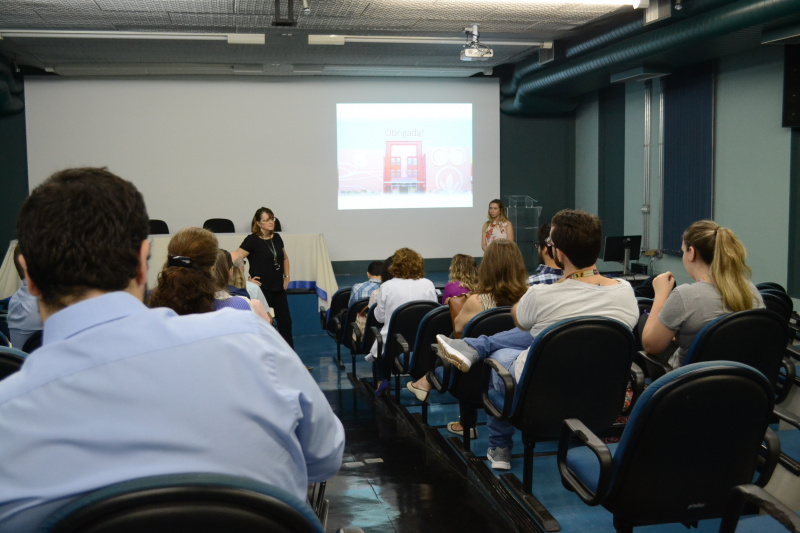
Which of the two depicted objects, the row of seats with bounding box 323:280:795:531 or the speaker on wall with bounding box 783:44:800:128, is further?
the speaker on wall with bounding box 783:44:800:128

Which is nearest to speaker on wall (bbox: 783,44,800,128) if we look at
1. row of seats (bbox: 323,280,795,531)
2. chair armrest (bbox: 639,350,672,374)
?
row of seats (bbox: 323,280,795,531)

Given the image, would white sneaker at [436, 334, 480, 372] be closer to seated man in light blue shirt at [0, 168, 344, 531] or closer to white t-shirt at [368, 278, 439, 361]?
white t-shirt at [368, 278, 439, 361]

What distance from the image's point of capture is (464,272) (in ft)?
14.6

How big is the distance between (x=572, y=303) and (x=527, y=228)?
28.5ft

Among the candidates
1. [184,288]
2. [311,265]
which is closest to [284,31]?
[311,265]

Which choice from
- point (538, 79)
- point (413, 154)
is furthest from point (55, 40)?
point (538, 79)

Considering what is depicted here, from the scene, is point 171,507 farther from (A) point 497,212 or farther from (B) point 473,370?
(A) point 497,212

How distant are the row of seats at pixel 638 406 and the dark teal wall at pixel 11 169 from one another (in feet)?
27.6

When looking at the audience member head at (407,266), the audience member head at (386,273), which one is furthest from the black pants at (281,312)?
the audience member head at (407,266)

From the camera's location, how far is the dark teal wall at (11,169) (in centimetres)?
1021

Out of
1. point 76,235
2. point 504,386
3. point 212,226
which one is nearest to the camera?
point 76,235

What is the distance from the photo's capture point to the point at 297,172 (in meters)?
10.9

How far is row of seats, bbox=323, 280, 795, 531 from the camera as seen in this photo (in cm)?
188

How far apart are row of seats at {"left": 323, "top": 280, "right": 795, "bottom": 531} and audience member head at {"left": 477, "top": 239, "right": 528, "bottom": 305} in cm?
27
